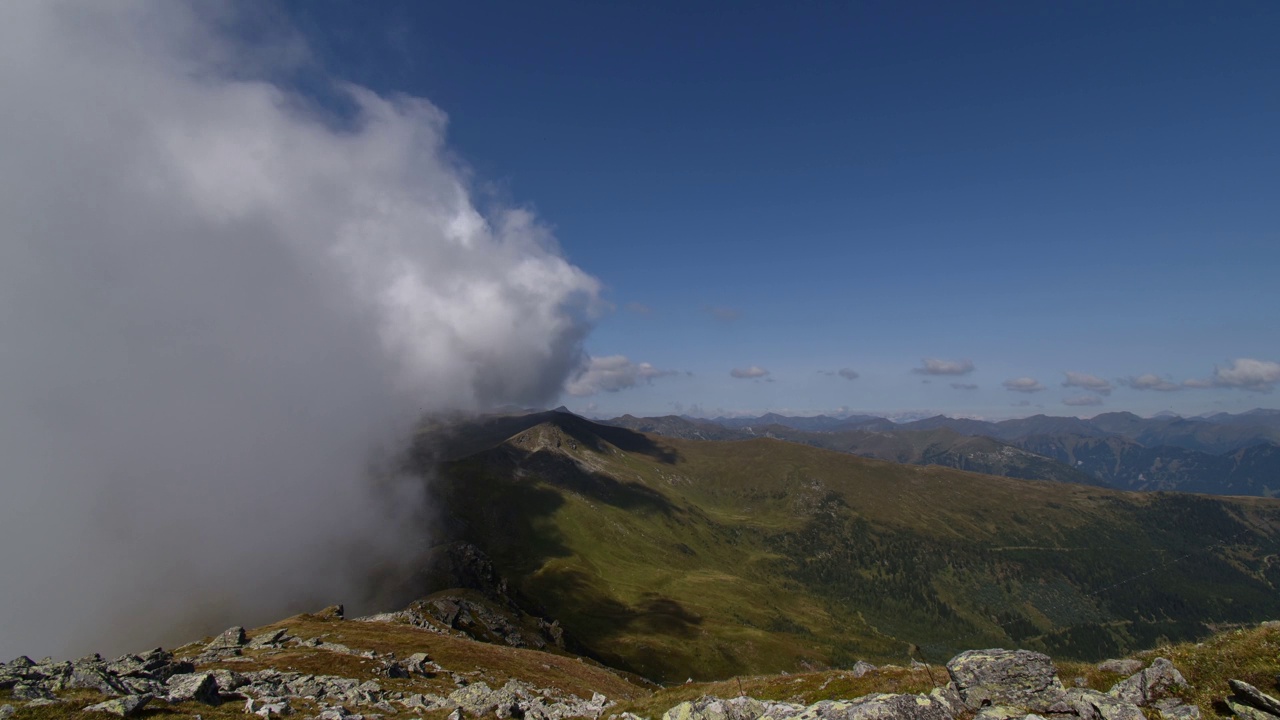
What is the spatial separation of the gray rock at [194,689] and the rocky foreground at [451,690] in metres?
0.10

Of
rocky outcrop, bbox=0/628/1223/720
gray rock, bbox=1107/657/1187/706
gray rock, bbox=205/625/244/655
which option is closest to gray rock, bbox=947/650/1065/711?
rocky outcrop, bbox=0/628/1223/720

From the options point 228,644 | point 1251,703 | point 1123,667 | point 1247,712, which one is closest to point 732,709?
point 1247,712

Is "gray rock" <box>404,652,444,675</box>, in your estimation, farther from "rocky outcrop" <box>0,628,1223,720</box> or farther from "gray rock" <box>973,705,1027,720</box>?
"gray rock" <box>973,705,1027,720</box>

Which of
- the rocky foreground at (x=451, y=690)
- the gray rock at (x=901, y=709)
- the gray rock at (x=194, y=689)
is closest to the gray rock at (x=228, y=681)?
the rocky foreground at (x=451, y=690)

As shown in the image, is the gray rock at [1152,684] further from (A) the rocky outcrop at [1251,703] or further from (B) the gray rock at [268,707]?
(B) the gray rock at [268,707]

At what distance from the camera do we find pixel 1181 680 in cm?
1930

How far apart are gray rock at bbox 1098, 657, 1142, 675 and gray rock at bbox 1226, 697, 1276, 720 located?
361 inches

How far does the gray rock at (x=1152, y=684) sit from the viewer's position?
19.2 meters

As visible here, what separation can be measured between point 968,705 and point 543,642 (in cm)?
15254

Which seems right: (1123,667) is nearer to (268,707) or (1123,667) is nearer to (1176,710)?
(1176,710)

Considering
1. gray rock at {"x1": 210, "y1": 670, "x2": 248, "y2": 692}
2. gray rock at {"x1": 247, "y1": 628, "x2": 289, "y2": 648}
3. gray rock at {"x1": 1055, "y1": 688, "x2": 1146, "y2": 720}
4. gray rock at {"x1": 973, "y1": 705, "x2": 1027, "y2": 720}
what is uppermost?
gray rock at {"x1": 1055, "y1": 688, "x2": 1146, "y2": 720}

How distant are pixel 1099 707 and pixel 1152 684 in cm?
374

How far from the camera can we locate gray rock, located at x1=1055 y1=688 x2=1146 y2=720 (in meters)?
17.1

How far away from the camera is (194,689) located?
31109 millimetres
